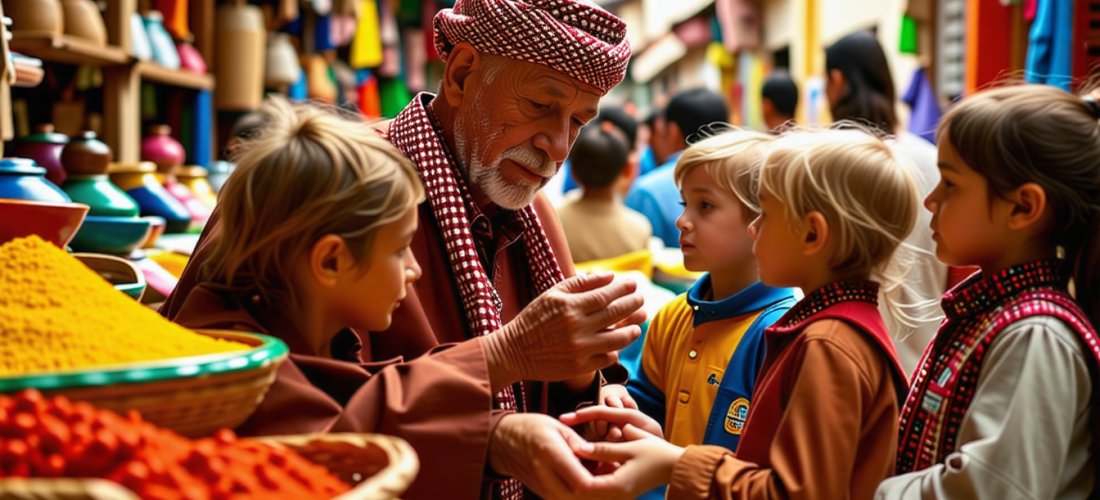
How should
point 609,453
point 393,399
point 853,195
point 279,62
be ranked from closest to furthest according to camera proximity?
point 393,399, point 609,453, point 853,195, point 279,62

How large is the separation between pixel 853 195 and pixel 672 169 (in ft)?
8.90

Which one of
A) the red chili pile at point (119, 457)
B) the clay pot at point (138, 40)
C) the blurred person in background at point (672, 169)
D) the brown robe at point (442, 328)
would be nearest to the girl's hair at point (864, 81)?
the blurred person in background at point (672, 169)

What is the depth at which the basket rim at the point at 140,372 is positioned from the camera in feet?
2.68

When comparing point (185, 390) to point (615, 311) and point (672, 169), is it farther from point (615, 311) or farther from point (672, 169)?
point (672, 169)

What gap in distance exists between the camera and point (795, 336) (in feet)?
4.88

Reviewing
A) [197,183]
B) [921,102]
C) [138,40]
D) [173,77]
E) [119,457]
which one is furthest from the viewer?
[921,102]

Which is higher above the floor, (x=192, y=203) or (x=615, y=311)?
(x=615, y=311)

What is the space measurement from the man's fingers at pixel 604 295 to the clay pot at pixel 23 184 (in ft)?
3.12

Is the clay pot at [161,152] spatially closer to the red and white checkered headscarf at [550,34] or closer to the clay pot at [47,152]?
the clay pot at [47,152]

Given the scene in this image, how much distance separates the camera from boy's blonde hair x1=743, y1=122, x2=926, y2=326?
1557 millimetres

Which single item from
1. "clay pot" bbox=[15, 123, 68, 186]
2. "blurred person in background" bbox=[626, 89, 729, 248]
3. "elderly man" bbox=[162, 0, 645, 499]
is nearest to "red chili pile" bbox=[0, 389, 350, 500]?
"elderly man" bbox=[162, 0, 645, 499]

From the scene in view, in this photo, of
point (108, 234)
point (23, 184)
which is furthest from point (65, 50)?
point (23, 184)

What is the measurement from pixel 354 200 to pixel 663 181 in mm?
3162

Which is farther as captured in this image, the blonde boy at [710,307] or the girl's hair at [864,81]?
the girl's hair at [864,81]
